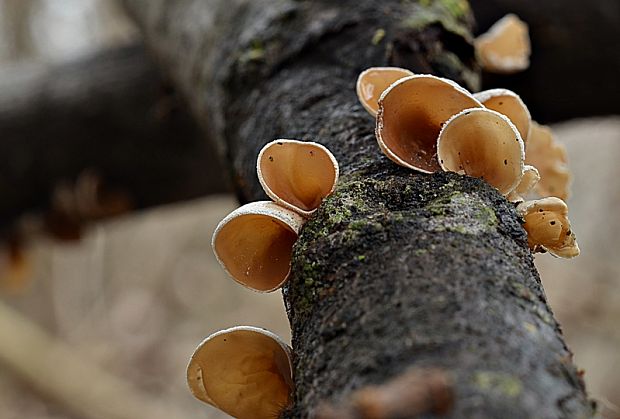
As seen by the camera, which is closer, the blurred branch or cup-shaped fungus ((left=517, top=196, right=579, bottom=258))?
cup-shaped fungus ((left=517, top=196, right=579, bottom=258))

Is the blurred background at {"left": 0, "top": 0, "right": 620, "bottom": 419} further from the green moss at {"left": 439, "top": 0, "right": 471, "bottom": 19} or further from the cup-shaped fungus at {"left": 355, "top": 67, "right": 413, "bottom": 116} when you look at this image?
the cup-shaped fungus at {"left": 355, "top": 67, "right": 413, "bottom": 116}

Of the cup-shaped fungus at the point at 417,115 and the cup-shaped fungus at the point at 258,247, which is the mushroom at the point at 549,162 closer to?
the cup-shaped fungus at the point at 417,115

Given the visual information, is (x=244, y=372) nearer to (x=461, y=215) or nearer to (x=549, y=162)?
(x=461, y=215)

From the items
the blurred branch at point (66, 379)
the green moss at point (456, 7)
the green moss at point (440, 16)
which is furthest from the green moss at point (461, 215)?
the blurred branch at point (66, 379)

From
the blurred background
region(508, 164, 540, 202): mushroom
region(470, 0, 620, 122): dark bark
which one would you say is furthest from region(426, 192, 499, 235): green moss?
the blurred background

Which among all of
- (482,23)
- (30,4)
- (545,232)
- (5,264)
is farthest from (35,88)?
(30,4)

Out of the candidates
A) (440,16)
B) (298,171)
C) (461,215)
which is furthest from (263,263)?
(440,16)

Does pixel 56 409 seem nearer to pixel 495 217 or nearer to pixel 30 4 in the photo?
pixel 30 4
